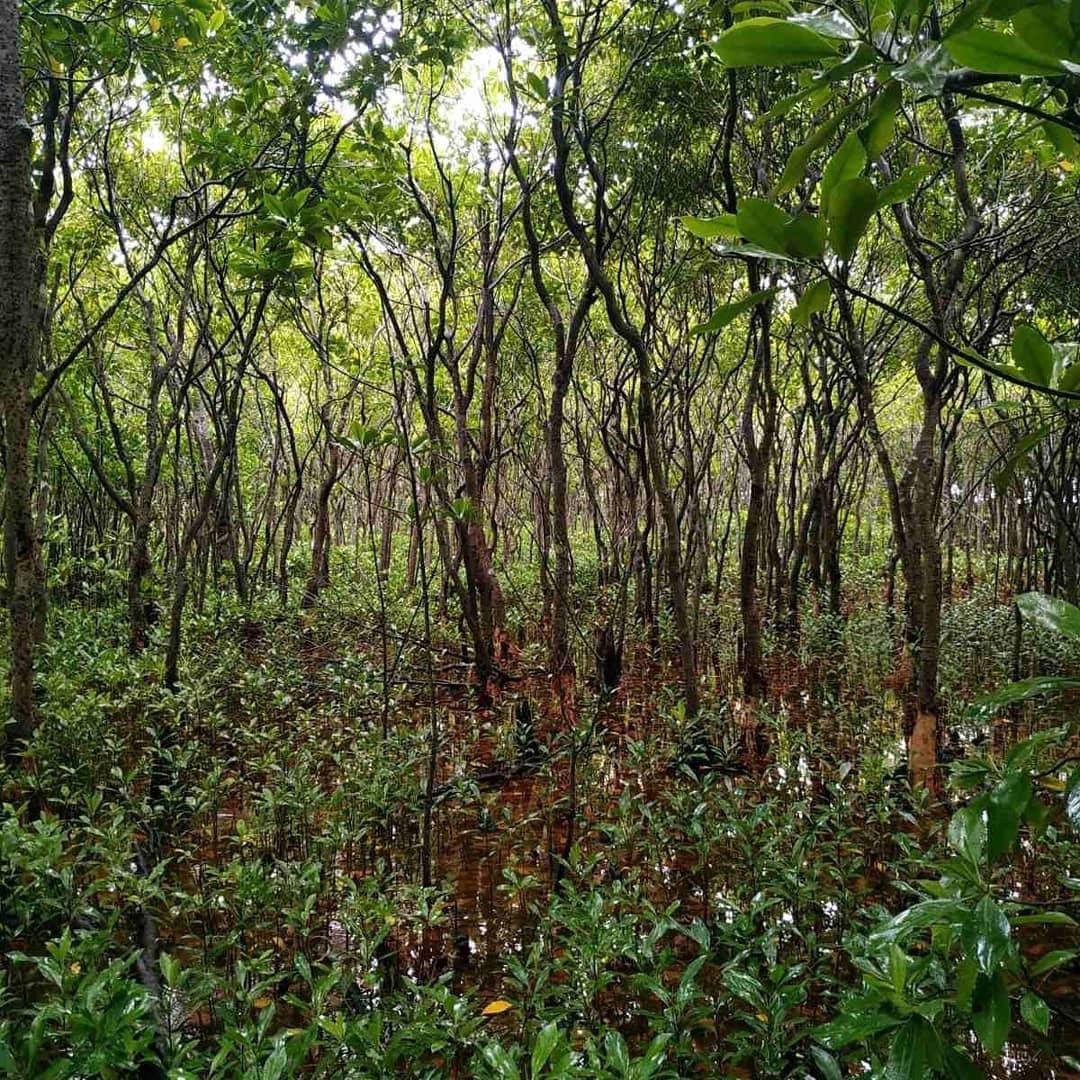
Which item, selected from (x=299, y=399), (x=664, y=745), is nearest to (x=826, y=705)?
(x=664, y=745)

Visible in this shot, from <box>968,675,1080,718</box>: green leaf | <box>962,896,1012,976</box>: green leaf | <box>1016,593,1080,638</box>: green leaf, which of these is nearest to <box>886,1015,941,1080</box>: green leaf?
<box>962,896,1012,976</box>: green leaf

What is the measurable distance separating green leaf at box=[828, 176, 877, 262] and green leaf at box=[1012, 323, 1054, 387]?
32 centimetres

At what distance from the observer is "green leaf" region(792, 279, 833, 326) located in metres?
0.95

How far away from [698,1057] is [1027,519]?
27.7 feet

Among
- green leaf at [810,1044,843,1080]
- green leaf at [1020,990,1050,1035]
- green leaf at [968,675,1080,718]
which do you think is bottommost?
green leaf at [810,1044,843,1080]

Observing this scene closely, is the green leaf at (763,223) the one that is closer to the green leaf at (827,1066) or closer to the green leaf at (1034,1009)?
the green leaf at (1034,1009)

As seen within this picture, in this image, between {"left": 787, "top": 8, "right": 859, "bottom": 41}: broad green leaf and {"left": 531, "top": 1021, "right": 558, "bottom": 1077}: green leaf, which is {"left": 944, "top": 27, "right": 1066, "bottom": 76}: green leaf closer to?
{"left": 787, "top": 8, "right": 859, "bottom": 41}: broad green leaf

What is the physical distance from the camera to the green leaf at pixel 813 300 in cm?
95

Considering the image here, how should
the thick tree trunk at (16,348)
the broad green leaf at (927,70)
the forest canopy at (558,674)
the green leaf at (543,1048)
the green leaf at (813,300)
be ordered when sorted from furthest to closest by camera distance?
1. the thick tree trunk at (16,348)
2. the green leaf at (543,1048)
3. the forest canopy at (558,674)
4. the green leaf at (813,300)
5. the broad green leaf at (927,70)

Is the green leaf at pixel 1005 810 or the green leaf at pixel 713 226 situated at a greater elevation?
the green leaf at pixel 713 226

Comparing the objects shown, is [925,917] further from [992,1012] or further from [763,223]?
[763,223]

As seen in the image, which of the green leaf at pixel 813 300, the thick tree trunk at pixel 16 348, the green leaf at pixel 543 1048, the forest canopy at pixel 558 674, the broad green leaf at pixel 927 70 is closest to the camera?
the broad green leaf at pixel 927 70

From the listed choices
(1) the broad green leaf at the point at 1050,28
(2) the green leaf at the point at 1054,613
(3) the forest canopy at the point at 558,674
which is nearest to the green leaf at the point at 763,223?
(3) the forest canopy at the point at 558,674

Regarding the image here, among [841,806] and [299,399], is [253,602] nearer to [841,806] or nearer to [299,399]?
[841,806]
